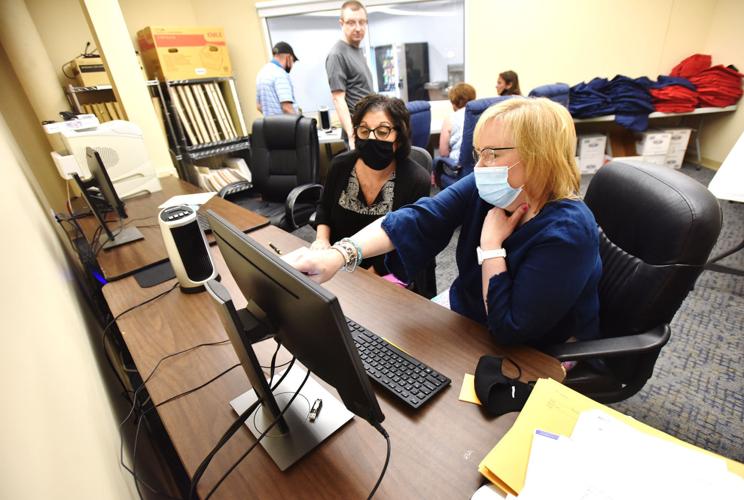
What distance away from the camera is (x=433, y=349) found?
918 millimetres

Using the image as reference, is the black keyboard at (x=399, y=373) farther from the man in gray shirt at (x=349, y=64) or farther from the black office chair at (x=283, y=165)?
the man in gray shirt at (x=349, y=64)

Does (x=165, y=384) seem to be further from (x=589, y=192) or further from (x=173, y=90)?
(x=173, y=90)

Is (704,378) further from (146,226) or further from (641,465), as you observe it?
(146,226)

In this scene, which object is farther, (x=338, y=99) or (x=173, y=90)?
(x=173, y=90)

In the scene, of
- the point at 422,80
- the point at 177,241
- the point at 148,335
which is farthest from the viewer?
the point at 422,80

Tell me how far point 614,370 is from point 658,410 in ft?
2.37

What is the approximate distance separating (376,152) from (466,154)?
4.47ft

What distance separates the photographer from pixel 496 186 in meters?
0.98

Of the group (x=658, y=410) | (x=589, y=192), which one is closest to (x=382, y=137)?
(x=589, y=192)

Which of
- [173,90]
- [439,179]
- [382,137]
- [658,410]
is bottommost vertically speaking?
[658,410]

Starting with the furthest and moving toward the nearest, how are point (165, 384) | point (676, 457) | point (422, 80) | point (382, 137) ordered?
point (422, 80) → point (382, 137) → point (165, 384) → point (676, 457)

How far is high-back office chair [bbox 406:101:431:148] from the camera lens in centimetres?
303

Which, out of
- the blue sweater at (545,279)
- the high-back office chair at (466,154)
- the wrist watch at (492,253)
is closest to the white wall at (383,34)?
the high-back office chair at (466,154)

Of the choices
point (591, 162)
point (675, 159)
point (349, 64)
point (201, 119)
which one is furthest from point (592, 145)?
point (201, 119)
